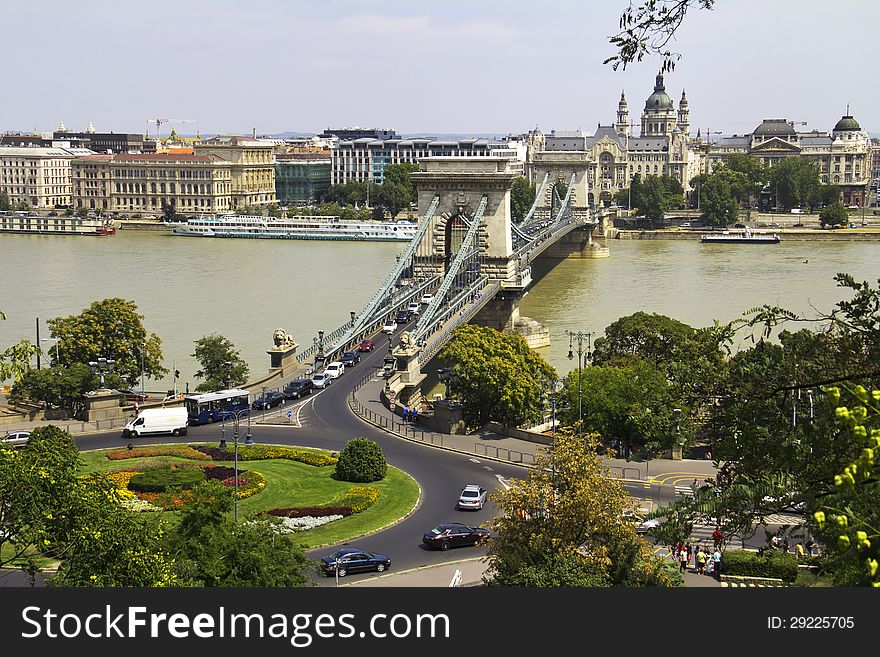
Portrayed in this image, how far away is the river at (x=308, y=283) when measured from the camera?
46469 millimetres

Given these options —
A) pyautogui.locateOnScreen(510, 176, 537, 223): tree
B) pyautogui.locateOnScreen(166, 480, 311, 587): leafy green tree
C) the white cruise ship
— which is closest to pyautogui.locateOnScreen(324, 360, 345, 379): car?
pyautogui.locateOnScreen(166, 480, 311, 587): leafy green tree

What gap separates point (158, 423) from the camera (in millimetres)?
28156

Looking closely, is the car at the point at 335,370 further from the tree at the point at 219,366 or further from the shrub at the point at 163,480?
the shrub at the point at 163,480

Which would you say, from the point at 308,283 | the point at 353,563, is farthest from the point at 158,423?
the point at 308,283

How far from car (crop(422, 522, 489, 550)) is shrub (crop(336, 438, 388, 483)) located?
4.06m

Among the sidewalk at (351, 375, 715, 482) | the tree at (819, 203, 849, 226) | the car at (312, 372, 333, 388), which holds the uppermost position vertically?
the tree at (819, 203, 849, 226)

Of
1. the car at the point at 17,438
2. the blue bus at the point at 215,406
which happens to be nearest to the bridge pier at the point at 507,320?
the blue bus at the point at 215,406

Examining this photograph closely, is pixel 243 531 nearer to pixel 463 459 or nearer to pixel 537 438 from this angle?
pixel 463 459

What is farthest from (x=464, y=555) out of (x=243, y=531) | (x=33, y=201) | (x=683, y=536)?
(x=33, y=201)

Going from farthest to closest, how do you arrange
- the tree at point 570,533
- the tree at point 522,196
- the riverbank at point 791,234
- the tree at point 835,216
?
the tree at point 522,196, the tree at point 835,216, the riverbank at point 791,234, the tree at point 570,533

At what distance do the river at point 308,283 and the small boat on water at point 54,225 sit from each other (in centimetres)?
784

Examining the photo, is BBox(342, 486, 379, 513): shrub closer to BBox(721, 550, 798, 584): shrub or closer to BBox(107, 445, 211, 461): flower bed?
BBox(107, 445, 211, 461): flower bed

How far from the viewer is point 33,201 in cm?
12225

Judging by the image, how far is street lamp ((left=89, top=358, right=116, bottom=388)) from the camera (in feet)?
103
